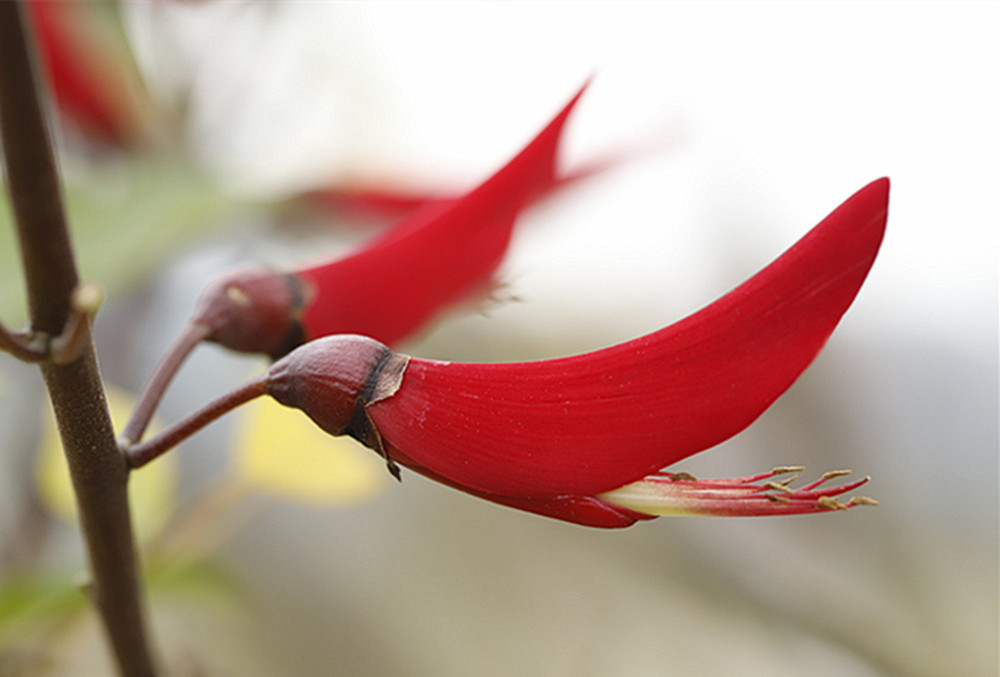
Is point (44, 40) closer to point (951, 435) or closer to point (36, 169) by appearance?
point (36, 169)

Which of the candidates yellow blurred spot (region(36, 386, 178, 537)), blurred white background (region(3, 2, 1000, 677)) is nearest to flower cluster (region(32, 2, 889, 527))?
yellow blurred spot (region(36, 386, 178, 537))

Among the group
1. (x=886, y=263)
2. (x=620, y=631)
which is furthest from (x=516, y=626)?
(x=886, y=263)

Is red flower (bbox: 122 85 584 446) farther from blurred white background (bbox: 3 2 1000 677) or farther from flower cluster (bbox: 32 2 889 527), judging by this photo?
blurred white background (bbox: 3 2 1000 677)

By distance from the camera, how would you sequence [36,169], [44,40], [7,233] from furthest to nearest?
[44,40]
[7,233]
[36,169]

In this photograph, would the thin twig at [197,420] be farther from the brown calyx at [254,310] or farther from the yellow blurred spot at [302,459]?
the yellow blurred spot at [302,459]

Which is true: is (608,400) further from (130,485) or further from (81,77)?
(81,77)

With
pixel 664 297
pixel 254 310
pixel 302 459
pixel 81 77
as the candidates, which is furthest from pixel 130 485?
pixel 664 297
